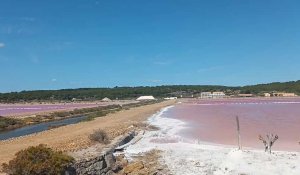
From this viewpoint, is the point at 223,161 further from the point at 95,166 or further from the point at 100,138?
the point at 100,138

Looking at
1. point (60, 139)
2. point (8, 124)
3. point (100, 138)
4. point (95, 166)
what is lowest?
point (8, 124)

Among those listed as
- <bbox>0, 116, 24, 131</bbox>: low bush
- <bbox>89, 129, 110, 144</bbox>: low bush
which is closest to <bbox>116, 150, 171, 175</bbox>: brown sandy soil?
<bbox>89, 129, 110, 144</bbox>: low bush

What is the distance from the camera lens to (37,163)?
14.6 meters

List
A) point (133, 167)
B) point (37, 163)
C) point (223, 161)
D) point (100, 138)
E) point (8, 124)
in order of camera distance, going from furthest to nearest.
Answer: point (8, 124) → point (100, 138) → point (223, 161) → point (133, 167) → point (37, 163)

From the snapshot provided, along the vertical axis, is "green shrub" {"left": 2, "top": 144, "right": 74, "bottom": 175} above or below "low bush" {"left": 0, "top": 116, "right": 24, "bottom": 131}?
above

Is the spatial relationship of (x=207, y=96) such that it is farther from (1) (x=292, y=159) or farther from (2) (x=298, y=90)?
(1) (x=292, y=159)

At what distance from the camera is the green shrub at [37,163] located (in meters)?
14.4

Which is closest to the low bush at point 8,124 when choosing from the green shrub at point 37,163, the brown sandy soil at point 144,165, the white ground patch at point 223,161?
the white ground patch at point 223,161

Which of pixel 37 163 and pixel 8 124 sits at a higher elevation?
pixel 37 163

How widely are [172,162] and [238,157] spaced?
3.08 metres

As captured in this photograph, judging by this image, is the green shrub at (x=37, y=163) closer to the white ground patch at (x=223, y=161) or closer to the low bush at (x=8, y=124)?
the white ground patch at (x=223, y=161)

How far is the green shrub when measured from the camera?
14.4 m

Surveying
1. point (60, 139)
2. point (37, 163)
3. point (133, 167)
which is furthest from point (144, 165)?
point (60, 139)

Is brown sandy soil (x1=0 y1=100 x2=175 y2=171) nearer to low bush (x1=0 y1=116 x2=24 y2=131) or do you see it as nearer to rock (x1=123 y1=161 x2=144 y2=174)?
rock (x1=123 y1=161 x2=144 y2=174)
